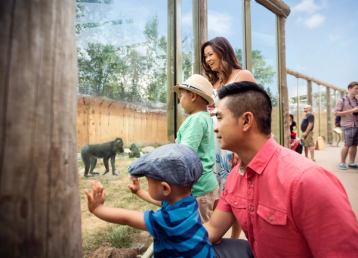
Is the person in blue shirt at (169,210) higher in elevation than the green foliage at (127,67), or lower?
lower

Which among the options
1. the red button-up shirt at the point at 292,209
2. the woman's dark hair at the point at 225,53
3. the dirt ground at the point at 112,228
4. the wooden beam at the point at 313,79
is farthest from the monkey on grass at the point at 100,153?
the wooden beam at the point at 313,79

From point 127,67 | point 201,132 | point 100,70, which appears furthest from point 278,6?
point 201,132

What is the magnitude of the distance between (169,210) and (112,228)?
136 centimetres

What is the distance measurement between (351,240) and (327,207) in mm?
122

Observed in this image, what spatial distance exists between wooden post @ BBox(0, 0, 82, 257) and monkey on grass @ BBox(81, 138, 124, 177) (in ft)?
4.77

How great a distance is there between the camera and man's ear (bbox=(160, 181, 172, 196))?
1.23m

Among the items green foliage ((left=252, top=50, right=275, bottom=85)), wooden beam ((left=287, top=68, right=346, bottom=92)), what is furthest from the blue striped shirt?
wooden beam ((left=287, top=68, right=346, bottom=92))

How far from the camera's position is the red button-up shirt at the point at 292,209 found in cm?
96

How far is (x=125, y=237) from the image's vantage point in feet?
8.25

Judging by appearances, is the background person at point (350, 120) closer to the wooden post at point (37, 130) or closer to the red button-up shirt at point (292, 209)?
the red button-up shirt at point (292, 209)

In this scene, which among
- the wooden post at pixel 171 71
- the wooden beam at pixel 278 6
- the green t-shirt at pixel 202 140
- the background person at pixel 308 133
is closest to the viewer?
the green t-shirt at pixel 202 140

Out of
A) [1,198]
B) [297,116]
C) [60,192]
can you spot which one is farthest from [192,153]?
[297,116]

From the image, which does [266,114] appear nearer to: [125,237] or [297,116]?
[125,237]

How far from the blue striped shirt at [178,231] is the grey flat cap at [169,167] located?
0.36 feet
